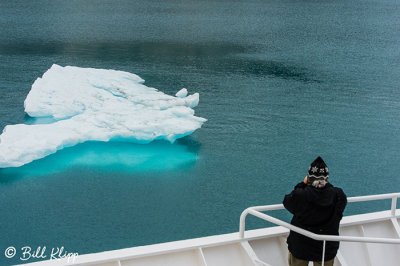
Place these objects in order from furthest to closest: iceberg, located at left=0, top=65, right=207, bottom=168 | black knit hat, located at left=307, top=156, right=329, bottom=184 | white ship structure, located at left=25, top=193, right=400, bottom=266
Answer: iceberg, located at left=0, top=65, right=207, bottom=168 < white ship structure, located at left=25, top=193, right=400, bottom=266 < black knit hat, located at left=307, top=156, right=329, bottom=184

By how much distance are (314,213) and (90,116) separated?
592cm

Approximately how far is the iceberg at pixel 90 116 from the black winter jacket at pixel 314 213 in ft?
16.4

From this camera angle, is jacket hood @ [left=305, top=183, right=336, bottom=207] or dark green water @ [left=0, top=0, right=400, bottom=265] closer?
jacket hood @ [left=305, top=183, right=336, bottom=207]

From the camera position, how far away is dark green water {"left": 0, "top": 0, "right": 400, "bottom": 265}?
571cm

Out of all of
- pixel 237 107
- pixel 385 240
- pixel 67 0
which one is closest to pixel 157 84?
pixel 237 107

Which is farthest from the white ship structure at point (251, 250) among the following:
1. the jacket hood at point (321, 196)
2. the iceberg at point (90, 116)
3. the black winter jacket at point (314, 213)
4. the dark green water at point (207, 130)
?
the iceberg at point (90, 116)

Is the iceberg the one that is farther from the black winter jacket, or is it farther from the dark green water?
the black winter jacket

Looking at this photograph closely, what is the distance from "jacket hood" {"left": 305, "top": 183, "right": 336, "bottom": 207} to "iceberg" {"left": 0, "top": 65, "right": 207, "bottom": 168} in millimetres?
5098

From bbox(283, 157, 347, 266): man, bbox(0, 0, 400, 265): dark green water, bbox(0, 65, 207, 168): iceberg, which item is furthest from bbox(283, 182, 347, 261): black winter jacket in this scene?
bbox(0, 65, 207, 168): iceberg

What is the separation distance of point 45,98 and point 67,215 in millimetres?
3607

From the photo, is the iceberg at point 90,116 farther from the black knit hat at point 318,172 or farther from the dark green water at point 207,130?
the black knit hat at point 318,172

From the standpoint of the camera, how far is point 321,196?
2.23 meters

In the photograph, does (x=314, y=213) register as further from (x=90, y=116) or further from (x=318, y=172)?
(x=90, y=116)

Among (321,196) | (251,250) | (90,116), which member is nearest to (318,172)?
(321,196)
